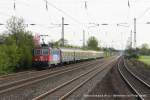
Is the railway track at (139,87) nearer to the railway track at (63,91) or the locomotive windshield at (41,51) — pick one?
the railway track at (63,91)

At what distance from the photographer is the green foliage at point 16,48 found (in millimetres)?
39112

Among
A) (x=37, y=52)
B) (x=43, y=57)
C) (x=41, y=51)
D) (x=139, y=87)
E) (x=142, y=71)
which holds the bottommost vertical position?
(x=142, y=71)

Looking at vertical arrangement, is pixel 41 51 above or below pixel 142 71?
above

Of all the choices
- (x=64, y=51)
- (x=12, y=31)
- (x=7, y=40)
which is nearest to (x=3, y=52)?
(x=7, y=40)

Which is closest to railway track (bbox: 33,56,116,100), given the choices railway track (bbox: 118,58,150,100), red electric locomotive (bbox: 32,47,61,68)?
railway track (bbox: 118,58,150,100)

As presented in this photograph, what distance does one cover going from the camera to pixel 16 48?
137ft

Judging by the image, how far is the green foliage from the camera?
39.1m

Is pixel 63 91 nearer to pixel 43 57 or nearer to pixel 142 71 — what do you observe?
pixel 43 57

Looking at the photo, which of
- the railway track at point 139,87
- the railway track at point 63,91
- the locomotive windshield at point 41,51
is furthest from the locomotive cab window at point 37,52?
the railway track at point 63,91

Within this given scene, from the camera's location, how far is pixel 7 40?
44156 millimetres

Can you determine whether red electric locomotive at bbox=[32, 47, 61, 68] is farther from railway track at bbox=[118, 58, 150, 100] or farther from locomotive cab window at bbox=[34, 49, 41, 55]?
railway track at bbox=[118, 58, 150, 100]

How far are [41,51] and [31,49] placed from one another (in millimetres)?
1776

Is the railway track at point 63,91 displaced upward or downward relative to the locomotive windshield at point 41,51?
downward

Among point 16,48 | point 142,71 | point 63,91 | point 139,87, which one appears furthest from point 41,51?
point 63,91
